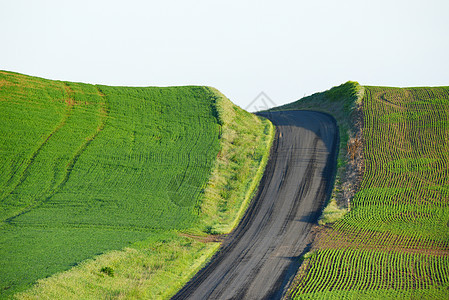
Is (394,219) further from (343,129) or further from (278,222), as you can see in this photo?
(343,129)

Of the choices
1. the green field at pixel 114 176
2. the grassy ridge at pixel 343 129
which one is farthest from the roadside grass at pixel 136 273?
the grassy ridge at pixel 343 129

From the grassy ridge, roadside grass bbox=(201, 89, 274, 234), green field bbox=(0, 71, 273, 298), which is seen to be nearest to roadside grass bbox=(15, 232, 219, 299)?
green field bbox=(0, 71, 273, 298)

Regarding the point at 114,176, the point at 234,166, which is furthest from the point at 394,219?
the point at 114,176

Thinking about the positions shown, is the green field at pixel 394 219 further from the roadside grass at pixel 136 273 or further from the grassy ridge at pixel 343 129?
the roadside grass at pixel 136 273

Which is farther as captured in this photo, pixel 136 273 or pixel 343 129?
pixel 343 129

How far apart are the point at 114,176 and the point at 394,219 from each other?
2563 cm

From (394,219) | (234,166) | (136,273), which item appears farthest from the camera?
(234,166)

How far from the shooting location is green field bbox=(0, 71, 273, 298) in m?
26.8

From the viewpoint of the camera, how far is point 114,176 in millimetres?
41000

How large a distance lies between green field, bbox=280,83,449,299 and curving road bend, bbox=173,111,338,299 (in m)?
1.72

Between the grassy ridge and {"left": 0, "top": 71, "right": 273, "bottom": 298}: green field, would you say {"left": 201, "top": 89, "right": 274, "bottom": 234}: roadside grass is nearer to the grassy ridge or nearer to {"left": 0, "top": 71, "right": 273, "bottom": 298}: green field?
{"left": 0, "top": 71, "right": 273, "bottom": 298}: green field

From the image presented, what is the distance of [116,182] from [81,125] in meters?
12.9

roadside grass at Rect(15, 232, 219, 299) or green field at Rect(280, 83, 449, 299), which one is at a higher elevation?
green field at Rect(280, 83, 449, 299)

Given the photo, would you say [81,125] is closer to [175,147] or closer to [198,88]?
[175,147]
